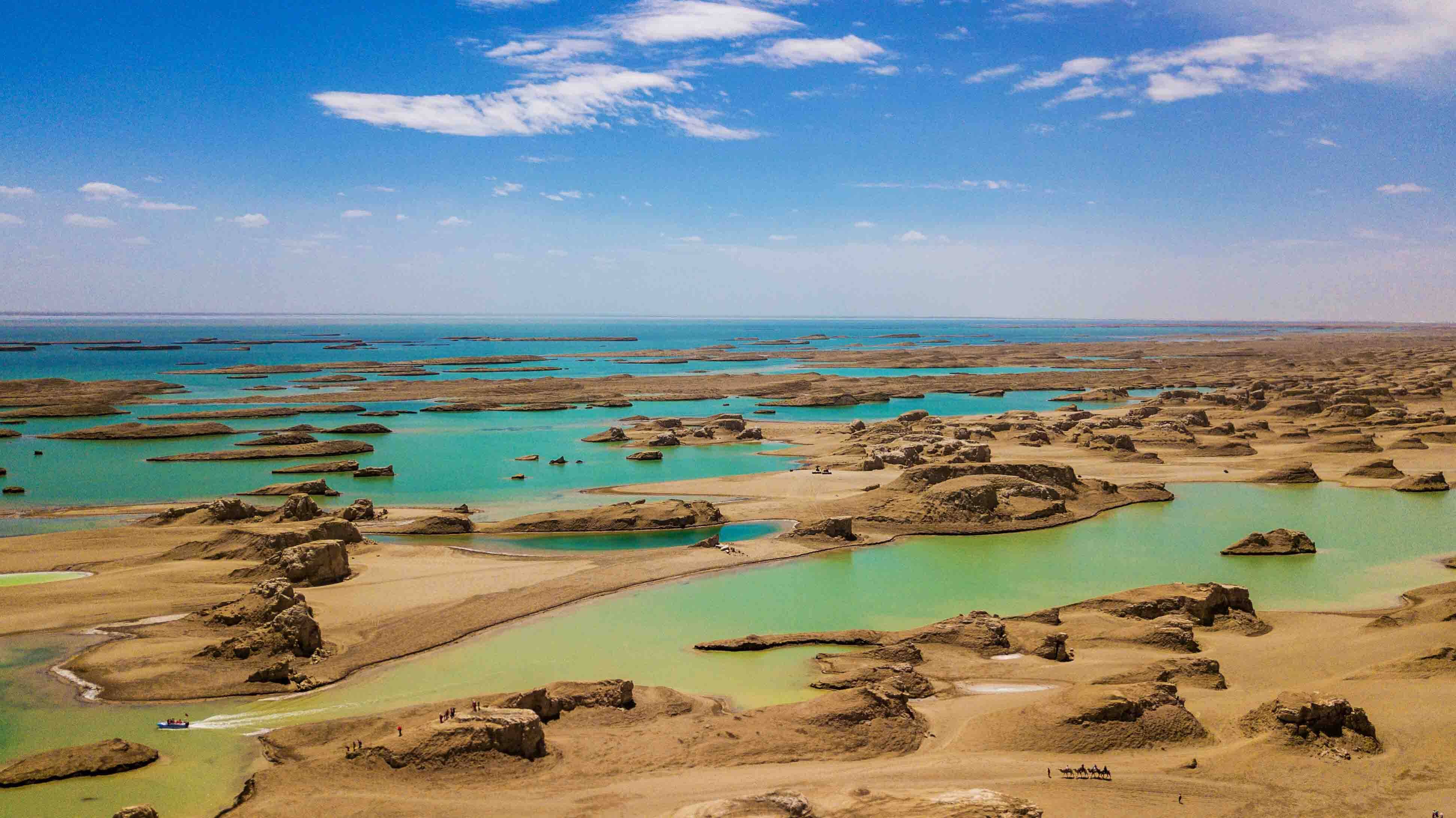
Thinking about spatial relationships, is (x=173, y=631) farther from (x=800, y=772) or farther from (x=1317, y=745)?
(x=1317, y=745)

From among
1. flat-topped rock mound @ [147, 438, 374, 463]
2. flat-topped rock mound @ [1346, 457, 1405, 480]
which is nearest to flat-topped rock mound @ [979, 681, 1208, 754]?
flat-topped rock mound @ [1346, 457, 1405, 480]

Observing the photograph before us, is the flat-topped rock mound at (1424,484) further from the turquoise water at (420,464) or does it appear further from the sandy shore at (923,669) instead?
the turquoise water at (420,464)

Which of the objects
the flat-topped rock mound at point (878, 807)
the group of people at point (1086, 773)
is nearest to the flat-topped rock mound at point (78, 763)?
the flat-topped rock mound at point (878, 807)

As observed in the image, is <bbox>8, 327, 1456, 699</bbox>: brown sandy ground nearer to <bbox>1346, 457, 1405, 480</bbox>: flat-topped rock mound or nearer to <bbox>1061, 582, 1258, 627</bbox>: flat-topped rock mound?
<bbox>1346, 457, 1405, 480</bbox>: flat-topped rock mound

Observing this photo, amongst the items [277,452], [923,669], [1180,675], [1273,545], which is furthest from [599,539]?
[277,452]

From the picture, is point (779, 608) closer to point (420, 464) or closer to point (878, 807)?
point (878, 807)

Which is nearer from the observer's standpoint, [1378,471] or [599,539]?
[599,539]
